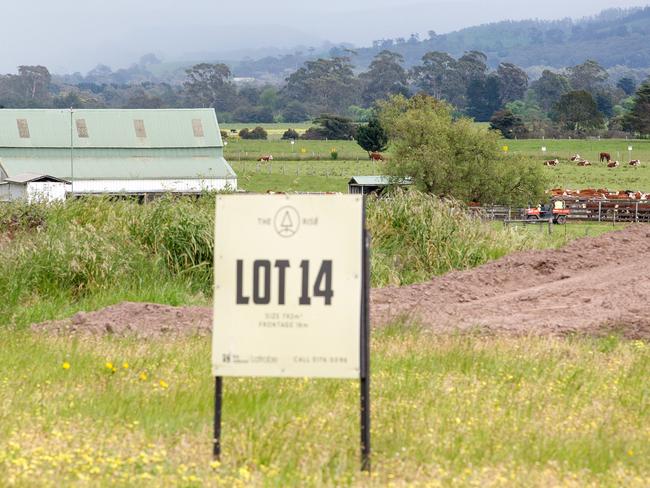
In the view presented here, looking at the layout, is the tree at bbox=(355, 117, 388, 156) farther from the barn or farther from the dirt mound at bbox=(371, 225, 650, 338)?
the dirt mound at bbox=(371, 225, 650, 338)

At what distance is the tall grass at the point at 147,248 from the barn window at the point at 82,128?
49.8m

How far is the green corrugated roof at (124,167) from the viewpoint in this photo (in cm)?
6744

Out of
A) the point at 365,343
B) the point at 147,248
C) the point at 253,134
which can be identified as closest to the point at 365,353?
the point at 365,343

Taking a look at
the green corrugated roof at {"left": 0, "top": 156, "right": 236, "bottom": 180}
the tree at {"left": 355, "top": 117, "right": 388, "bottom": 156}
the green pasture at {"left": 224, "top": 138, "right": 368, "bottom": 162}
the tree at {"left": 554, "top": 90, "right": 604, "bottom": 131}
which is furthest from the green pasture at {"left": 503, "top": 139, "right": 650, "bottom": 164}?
the green corrugated roof at {"left": 0, "top": 156, "right": 236, "bottom": 180}

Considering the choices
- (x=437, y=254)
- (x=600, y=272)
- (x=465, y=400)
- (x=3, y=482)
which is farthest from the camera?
(x=437, y=254)

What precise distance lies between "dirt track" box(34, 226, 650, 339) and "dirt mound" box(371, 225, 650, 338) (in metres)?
0.01

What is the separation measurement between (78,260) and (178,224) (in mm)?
2146

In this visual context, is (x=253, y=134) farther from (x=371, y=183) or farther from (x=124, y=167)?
(x=371, y=183)

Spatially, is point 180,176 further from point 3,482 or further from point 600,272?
point 3,482

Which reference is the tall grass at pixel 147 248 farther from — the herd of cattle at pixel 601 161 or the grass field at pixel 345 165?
the herd of cattle at pixel 601 161

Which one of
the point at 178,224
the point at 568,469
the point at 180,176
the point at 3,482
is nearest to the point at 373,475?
the point at 568,469

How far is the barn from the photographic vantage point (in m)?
67.9

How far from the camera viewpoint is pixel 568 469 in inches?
289

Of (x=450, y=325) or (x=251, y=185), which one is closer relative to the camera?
(x=450, y=325)
